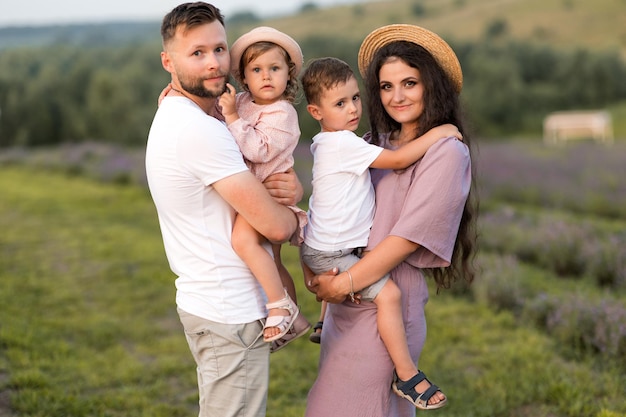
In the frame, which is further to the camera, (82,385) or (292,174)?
(82,385)

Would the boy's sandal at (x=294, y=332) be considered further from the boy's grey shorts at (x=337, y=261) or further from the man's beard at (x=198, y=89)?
the man's beard at (x=198, y=89)

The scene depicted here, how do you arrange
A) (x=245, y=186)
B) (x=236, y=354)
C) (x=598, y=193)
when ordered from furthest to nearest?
(x=598, y=193)
(x=236, y=354)
(x=245, y=186)

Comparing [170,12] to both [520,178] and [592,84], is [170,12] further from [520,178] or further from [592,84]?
[592,84]

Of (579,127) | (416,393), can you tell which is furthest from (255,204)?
(579,127)

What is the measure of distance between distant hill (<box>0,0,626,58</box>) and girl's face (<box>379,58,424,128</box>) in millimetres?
34989

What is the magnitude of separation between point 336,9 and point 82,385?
2427 inches

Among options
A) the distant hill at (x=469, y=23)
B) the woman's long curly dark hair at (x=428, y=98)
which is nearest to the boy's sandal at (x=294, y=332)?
the woman's long curly dark hair at (x=428, y=98)

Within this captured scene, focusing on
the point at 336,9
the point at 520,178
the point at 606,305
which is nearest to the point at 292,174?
the point at 606,305

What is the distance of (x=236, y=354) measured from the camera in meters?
2.60

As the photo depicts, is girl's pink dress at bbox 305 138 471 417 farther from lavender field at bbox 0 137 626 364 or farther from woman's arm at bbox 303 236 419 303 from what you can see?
lavender field at bbox 0 137 626 364

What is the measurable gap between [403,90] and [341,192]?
0.52 m

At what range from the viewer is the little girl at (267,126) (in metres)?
2.58

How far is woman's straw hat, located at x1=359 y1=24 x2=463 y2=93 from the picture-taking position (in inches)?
116

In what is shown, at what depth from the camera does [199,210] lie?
2.53 metres
